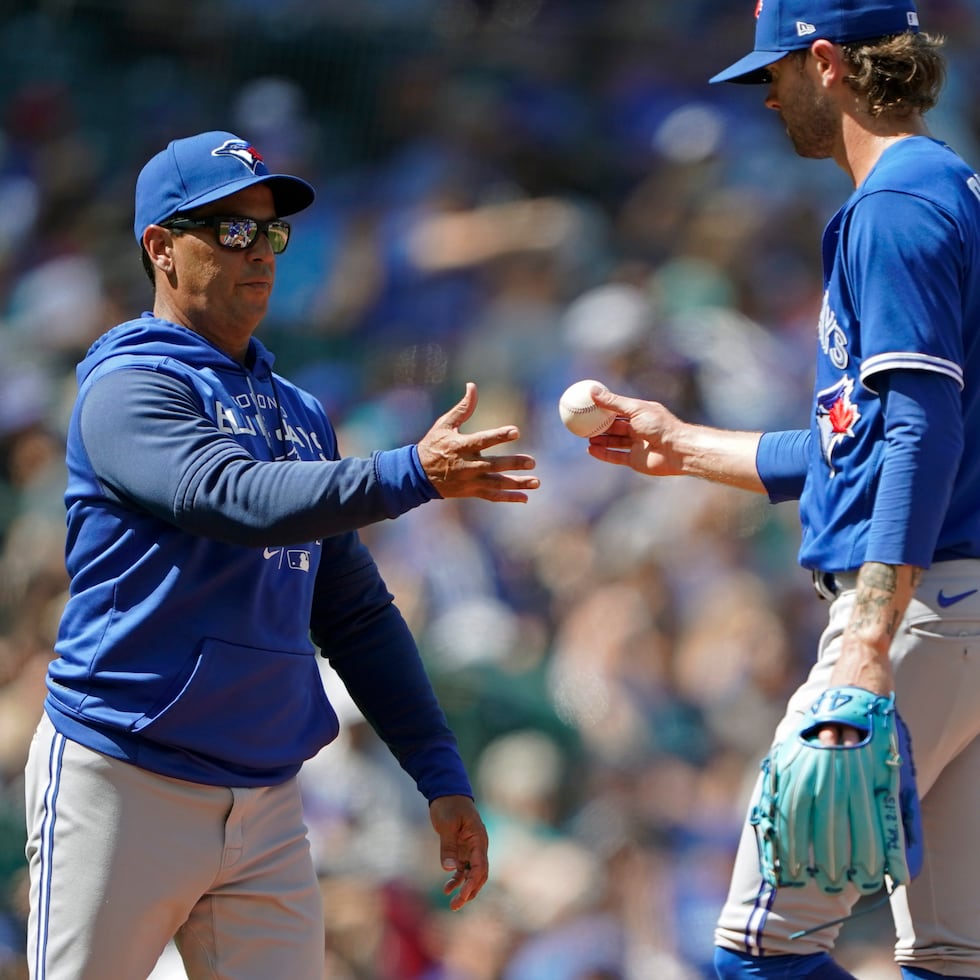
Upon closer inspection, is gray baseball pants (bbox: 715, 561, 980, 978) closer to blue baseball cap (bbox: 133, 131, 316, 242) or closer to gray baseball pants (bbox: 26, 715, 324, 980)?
gray baseball pants (bbox: 26, 715, 324, 980)

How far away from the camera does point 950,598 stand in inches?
101

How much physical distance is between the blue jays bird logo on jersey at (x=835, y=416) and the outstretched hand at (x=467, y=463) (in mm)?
508

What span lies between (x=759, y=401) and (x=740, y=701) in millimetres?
1406

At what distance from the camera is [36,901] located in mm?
2807

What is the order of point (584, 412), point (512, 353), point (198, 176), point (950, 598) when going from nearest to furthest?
point (950, 598), point (198, 176), point (584, 412), point (512, 353)

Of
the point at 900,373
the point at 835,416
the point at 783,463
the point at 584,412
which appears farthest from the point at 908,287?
the point at 584,412

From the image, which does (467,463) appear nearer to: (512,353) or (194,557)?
(194,557)

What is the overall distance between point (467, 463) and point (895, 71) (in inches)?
41.3

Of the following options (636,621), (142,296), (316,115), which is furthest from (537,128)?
(636,621)

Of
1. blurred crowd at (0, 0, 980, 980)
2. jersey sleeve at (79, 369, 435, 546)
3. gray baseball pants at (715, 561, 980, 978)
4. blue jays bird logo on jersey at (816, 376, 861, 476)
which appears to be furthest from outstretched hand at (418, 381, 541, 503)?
blurred crowd at (0, 0, 980, 980)

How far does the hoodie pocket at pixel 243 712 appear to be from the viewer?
278cm

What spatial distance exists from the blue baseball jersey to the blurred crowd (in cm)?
326

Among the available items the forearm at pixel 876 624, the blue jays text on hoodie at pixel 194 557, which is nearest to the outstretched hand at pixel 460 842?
the blue jays text on hoodie at pixel 194 557

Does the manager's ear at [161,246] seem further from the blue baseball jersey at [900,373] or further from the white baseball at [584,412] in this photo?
the blue baseball jersey at [900,373]
